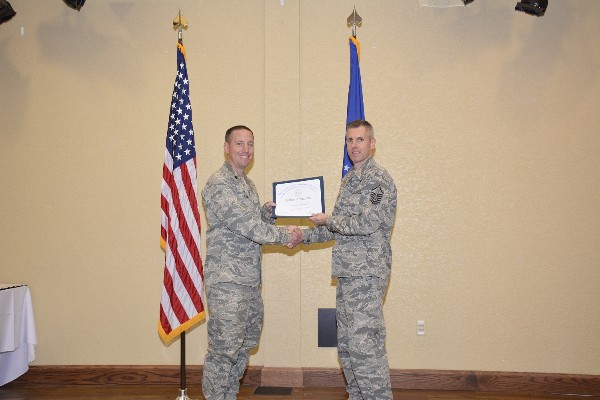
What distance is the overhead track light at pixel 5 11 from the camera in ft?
12.8

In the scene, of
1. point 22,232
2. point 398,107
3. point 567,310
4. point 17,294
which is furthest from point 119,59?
point 567,310

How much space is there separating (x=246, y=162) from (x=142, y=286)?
5.06ft

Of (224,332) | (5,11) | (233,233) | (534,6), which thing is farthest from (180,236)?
(534,6)

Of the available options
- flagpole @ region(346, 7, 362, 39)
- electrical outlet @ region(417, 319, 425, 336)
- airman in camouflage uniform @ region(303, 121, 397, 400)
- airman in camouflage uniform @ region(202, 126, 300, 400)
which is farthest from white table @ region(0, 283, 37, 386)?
flagpole @ region(346, 7, 362, 39)

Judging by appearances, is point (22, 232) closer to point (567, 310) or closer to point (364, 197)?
point (364, 197)

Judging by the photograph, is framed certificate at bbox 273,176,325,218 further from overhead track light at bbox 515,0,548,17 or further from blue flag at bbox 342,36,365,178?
overhead track light at bbox 515,0,548,17

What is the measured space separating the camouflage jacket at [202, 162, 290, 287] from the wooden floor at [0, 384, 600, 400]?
1127mm

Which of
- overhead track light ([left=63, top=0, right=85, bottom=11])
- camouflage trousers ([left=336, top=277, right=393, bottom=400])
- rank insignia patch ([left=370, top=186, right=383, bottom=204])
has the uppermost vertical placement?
overhead track light ([left=63, top=0, right=85, bottom=11])

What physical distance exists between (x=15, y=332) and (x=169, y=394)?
46.1 inches

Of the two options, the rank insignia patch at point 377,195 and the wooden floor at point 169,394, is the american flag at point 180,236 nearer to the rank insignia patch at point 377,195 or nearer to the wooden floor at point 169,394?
the wooden floor at point 169,394

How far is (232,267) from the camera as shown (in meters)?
3.11

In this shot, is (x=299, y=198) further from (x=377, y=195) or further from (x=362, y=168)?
(x=377, y=195)

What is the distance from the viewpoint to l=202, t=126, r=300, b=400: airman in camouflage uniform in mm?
3055

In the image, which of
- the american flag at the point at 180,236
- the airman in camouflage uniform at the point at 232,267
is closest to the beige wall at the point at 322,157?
the american flag at the point at 180,236
